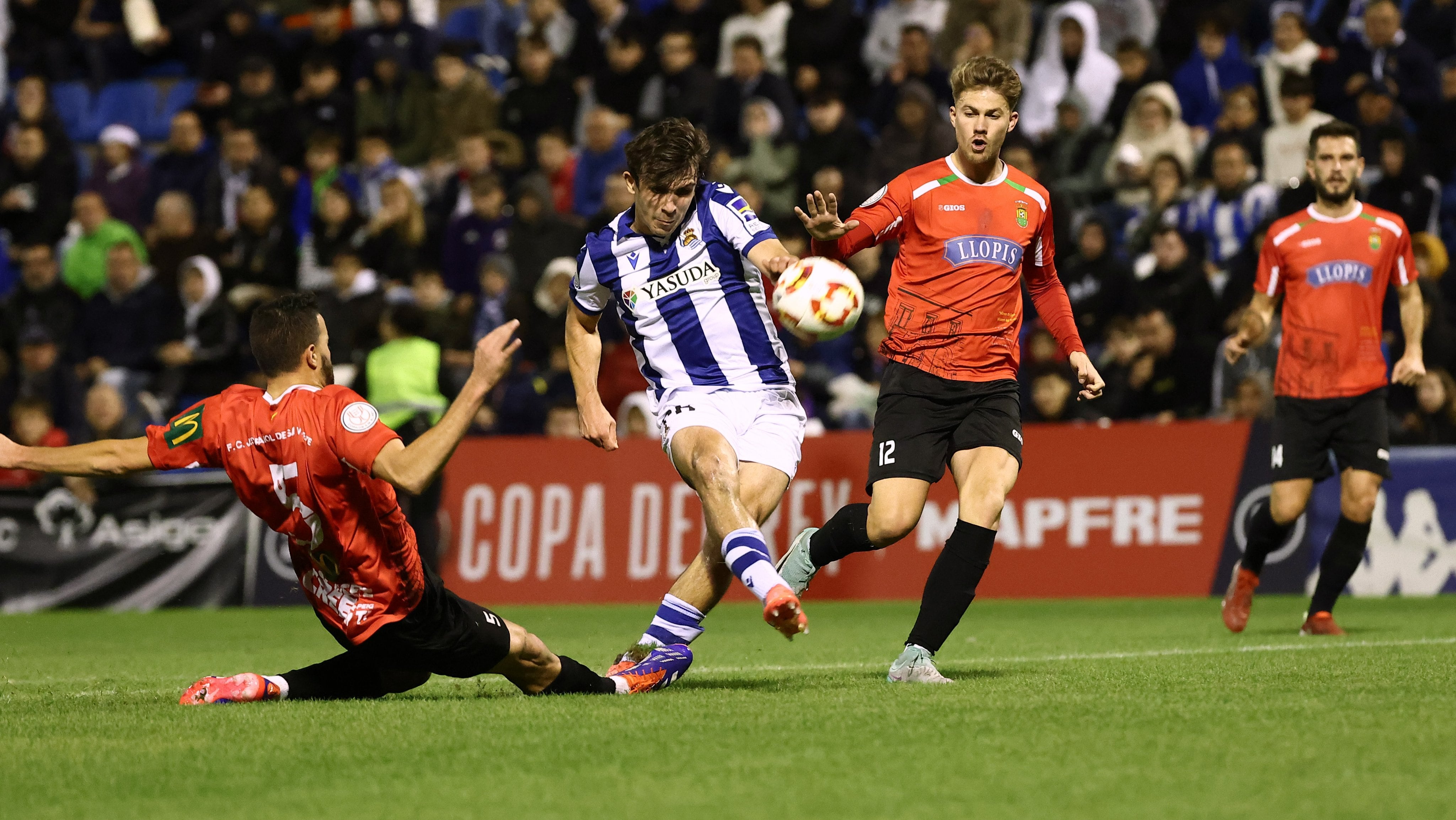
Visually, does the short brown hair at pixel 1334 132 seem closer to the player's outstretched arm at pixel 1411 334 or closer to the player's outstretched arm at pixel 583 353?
the player's outstretched arm at pixel 1411 334

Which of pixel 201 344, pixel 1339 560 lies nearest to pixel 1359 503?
pixel 1339 560

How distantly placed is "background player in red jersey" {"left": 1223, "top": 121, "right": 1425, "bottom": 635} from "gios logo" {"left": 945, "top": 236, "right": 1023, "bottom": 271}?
2.56 meters

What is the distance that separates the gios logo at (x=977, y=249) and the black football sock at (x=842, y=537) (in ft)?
3.49

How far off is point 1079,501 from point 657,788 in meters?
8.88

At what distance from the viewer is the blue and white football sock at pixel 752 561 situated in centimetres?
598

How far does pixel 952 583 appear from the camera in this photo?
21.8 feet

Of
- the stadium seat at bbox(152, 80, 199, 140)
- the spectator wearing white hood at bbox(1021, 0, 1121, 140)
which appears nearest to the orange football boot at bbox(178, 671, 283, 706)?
the spectator wearing white hood at bbox(1021, 0, 1121, 140)

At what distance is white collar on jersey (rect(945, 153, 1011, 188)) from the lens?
702cm

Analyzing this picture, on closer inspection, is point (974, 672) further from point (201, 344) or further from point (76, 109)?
point (76, 109)

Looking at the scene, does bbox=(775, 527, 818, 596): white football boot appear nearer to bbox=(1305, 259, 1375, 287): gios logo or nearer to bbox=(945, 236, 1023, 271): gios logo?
bbox=(945, 236, 1023, 271): gios logo

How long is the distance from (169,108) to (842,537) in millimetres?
16305

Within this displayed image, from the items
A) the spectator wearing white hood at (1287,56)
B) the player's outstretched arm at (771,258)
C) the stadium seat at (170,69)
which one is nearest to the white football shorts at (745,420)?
the player's outstretched arm at (771,258)

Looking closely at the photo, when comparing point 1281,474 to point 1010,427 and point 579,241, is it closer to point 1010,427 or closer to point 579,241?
point 1010,427

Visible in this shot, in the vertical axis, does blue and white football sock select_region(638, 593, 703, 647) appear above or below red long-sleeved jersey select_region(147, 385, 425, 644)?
below
